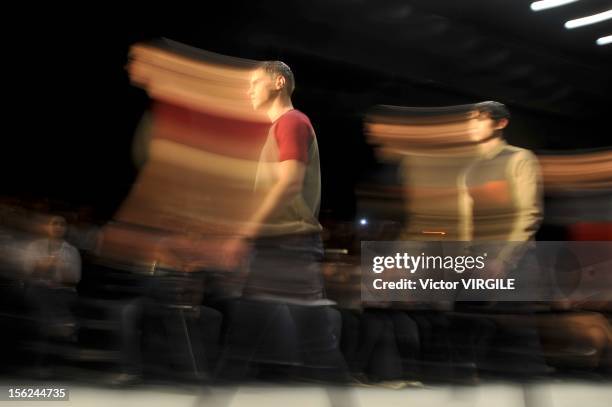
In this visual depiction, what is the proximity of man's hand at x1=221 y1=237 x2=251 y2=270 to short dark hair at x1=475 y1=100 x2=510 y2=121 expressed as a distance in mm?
1074

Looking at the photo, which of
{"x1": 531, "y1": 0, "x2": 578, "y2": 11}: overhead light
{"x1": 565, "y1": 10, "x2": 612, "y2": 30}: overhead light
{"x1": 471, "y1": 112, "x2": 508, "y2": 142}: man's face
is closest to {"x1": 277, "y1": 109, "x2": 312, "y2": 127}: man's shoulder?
{"x1": 471, "y1": 112, "x2": 508, "y2": 142}: man's face

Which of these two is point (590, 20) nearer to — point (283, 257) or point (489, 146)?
point (489, 146)

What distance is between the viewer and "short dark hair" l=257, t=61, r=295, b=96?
2.86m

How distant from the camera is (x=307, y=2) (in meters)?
2.94

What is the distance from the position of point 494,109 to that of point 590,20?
1.92ft

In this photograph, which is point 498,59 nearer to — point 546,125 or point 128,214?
point 546,125

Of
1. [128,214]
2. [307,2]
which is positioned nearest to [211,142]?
[128,214]

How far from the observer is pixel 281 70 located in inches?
113

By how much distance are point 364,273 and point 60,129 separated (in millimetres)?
1197

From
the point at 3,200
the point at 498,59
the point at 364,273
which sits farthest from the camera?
the point at 498,59

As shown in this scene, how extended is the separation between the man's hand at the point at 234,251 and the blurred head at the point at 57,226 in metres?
0.56

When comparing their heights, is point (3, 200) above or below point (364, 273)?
above

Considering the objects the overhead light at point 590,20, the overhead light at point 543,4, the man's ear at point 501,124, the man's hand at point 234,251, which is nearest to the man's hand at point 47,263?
the man's hand at point 234,251

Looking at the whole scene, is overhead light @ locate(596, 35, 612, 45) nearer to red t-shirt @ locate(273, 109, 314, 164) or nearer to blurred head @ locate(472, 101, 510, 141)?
blurred head @ locate(472, 101, 510, 141)
